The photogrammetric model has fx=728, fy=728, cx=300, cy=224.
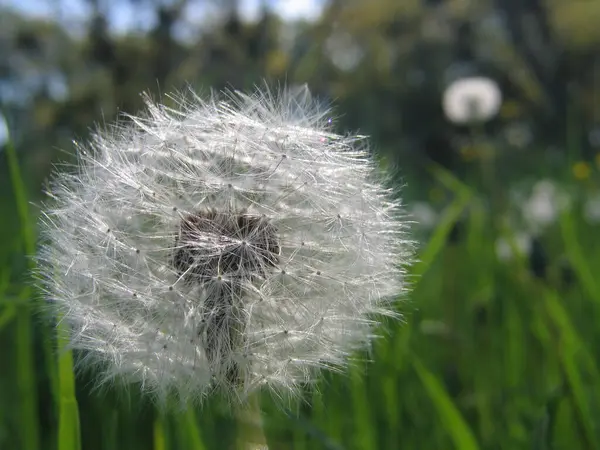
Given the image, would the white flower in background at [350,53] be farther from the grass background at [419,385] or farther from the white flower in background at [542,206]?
the grass background at [419,385]

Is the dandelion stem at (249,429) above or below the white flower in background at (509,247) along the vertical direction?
below

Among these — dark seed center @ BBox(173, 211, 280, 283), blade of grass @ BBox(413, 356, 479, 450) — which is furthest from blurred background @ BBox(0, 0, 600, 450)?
dark seed center @ BBox(173, 211, 280, 283)

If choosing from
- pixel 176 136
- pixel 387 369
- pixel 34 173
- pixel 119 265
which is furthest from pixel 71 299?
pixel 34 173

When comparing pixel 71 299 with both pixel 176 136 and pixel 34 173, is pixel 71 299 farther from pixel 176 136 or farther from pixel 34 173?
pixel 34 173

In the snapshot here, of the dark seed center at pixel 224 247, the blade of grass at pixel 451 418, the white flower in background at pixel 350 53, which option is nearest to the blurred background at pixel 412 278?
the blade of grass at pixel 451 418

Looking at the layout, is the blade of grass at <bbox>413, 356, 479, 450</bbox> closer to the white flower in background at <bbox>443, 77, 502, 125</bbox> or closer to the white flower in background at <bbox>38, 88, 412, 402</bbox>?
the white flower in background at <bbox>38, 88, 412, 402</bbox>

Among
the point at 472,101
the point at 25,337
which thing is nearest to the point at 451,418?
the point at 25,337
